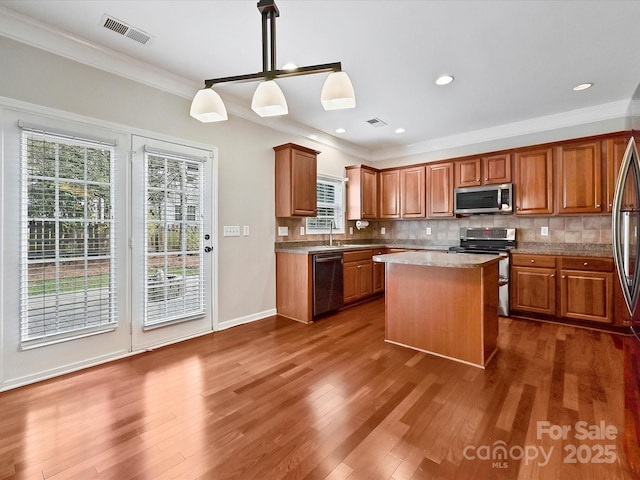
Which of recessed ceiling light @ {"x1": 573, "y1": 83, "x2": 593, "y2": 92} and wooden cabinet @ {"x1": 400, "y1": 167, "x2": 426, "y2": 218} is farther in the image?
wooden cabinet @ {"x1": 400, "y1": 167, "x2": 426, "y2": 218}

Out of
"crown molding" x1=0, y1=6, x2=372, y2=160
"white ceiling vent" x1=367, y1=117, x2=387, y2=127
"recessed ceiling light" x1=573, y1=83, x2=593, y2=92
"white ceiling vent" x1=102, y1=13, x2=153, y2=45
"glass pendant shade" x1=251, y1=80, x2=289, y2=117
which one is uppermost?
"white ceiling vent" x1=367, y1=117, x2=387, y2=127

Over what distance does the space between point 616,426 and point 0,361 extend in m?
4.10

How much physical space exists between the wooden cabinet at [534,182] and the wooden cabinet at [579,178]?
10 cm

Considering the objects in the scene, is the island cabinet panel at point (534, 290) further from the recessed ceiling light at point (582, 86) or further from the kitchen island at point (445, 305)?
the recessed ceiling light at point (582, 86)

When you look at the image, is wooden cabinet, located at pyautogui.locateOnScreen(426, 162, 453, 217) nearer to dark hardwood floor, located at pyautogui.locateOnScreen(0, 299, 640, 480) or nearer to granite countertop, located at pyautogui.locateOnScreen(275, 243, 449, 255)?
granite countertop, located at pyautogui.locateOnScreen(275, 243, 449, 255)

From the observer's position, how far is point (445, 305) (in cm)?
268

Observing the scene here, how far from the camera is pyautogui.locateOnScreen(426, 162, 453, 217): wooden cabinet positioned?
4.77 metres

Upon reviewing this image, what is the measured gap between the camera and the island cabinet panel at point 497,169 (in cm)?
→ 423

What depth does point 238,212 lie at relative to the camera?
3.66 meters

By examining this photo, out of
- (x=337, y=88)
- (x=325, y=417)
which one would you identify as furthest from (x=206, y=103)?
(x=325, y=417)

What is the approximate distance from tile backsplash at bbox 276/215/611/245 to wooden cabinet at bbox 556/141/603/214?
0.36m

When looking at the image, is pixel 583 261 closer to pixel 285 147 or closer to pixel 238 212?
pixel 285 147

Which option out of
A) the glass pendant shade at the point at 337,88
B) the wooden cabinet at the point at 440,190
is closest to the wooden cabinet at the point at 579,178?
the wooden cabinet at the point at 440,190

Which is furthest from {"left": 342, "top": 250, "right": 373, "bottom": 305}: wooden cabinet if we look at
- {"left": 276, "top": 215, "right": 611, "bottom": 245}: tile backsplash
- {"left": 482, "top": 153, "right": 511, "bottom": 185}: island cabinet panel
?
{"left": 482, "top": 153, "right": 511, "bottom": 185}: island cabinet panel
